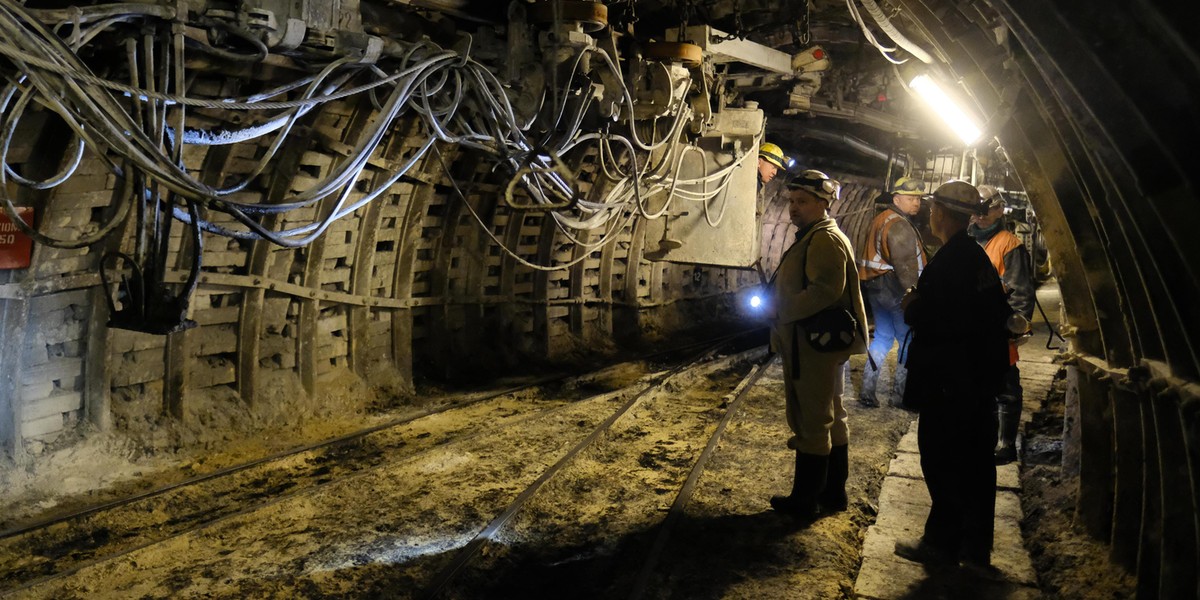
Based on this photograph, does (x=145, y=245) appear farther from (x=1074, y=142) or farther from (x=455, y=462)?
(x=1074, y=142)

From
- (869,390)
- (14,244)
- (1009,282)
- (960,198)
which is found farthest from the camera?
(869,390)

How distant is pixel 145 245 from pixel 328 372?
9.49 ft

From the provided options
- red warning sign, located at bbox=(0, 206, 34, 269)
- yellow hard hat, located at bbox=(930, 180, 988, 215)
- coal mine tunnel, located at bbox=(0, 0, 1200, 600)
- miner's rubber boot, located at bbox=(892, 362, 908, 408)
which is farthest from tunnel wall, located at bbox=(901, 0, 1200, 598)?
red warning sign, located at bbox=(0, 206, 34, 269)

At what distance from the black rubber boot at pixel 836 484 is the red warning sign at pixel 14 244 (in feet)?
15.1

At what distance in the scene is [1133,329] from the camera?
3438mm

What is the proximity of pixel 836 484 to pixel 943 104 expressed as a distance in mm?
4646

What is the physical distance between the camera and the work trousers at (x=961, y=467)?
4016 millimetres

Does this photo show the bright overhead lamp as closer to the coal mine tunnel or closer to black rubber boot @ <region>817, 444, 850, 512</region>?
the coal mine tunnel

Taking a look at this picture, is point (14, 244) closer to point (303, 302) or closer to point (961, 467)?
point (303, 302)

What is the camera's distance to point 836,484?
4.89 meters

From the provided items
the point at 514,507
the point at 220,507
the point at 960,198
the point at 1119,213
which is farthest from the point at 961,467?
the point at 220,507

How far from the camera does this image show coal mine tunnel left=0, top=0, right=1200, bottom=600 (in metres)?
3.46

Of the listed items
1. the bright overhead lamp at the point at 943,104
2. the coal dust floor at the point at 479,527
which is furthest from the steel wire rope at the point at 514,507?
the bright overhead lamp at the point at 943,104

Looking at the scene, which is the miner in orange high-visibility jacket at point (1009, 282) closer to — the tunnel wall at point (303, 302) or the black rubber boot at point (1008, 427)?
the black rubber boot at point (1008, 427)
